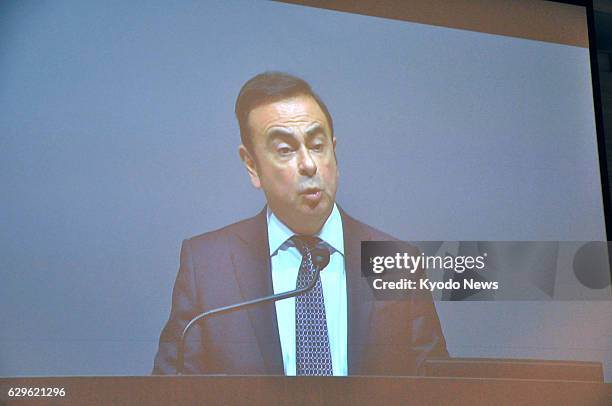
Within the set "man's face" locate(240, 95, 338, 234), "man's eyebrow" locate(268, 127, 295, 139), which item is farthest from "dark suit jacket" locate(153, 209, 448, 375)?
"man's eyebrow" locate(268, 127, 295, 139)

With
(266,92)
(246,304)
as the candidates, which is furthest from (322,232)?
(266,92)

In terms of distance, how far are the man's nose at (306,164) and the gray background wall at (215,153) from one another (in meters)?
0.19

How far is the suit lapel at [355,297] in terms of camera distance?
2.58 metres

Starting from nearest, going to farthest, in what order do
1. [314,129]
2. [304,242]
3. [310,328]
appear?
[310,328] → [304,242] → [314,129]

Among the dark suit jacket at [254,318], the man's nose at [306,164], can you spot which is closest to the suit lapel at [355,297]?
the dark suit jacket at [254,318]

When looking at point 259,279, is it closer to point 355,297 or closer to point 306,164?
point 355,297

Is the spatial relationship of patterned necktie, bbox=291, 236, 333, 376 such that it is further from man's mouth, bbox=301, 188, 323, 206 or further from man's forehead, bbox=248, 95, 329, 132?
man's forehead, bbox=248, 95, 329, 132

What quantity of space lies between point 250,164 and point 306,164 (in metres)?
0.24

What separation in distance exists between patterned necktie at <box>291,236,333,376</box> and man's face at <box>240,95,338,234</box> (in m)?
0.16

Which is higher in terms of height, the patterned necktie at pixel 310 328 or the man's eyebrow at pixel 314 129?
the man's eyebrow at pixel 314 129

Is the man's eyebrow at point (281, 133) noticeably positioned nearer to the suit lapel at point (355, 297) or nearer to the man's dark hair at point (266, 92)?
the man's dark hair at point (266, 92)

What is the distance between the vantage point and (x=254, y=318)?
258cm

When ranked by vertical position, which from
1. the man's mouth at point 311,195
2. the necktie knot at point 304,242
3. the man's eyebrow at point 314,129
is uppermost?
the man's eyebrow at point 314,129

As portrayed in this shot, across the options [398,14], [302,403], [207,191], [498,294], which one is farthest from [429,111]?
[302,403]
